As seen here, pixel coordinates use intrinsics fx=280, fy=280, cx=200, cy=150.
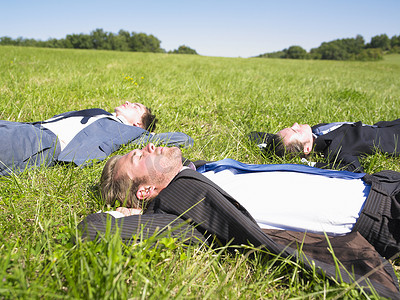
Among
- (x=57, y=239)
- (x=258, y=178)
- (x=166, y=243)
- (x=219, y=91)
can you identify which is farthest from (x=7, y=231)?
(x=219, y=91)

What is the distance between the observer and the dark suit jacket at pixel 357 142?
3.49 metres

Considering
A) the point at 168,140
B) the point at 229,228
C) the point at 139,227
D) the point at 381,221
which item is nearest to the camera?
the point at 139,227

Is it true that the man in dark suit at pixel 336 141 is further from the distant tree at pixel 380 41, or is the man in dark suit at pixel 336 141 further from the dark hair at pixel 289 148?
the distant tree at pixel 380 41

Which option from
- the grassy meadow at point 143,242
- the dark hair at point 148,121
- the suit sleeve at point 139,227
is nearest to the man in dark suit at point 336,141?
the grassy meadow at point 143,242

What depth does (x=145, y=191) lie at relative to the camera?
2.30 m

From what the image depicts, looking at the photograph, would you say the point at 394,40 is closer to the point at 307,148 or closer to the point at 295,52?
the point at 295,52

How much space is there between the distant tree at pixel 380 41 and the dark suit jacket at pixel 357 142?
3666 inches

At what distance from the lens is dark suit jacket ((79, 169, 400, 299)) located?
1.74 metres

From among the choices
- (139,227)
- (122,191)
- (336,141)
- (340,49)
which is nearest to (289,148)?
(336,141)

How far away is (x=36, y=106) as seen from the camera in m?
4.28

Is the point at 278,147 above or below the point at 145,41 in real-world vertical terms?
below

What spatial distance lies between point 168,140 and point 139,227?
5.85ft

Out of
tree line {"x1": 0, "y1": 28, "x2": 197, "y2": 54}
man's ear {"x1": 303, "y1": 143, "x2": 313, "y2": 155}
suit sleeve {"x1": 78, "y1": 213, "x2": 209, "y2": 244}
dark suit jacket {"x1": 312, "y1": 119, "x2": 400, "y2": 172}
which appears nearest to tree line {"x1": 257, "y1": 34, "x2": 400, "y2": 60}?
tree line {"x1": 0, "y1": 28, "x2": 197, "y2": 54}

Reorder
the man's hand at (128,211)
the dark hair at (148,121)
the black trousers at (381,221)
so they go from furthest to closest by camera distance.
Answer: the dark hair at (148,121) < the man's hand at (128,211) < the black trousers at (381,221)
